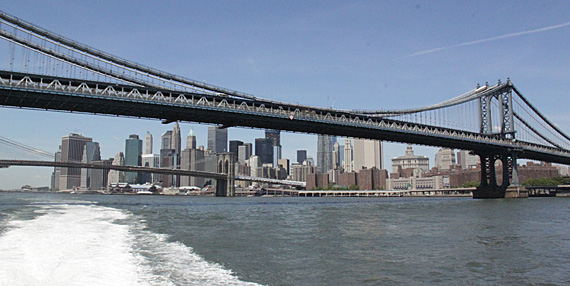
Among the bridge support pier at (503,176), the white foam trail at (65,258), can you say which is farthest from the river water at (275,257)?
the bridge support pier at (503,176)

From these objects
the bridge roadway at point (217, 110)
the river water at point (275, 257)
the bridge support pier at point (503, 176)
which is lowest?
the river water at point (275, 257)

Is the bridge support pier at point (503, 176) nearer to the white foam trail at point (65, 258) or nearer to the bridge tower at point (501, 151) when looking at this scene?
the bridge tower at point (501, 151)

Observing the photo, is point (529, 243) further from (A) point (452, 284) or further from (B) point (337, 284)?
(B) point (337, 284)

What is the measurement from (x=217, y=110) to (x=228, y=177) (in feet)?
303

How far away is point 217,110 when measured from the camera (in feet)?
154

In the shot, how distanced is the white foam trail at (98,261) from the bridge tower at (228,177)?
122312mm

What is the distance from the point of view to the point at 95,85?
42.2 metres

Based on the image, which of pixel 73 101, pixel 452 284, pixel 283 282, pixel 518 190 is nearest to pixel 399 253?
pixel 452 284

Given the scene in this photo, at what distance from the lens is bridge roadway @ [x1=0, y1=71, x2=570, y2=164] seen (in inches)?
1547

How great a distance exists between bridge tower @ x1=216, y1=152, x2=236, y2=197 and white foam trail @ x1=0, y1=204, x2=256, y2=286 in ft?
401

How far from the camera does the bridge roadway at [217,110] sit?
3928cm

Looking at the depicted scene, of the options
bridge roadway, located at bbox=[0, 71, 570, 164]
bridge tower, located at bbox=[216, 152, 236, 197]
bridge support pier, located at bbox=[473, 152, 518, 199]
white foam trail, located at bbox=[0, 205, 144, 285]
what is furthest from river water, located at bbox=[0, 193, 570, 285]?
bridge tower, located at bbox=[216, 152, 236, 197]

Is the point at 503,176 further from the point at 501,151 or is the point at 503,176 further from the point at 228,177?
the point at 228,177

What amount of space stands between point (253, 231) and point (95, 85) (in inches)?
1135
